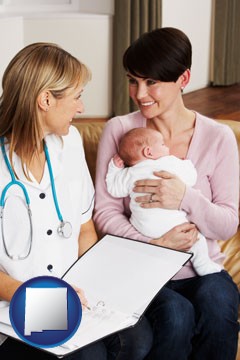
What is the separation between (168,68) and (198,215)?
458mm

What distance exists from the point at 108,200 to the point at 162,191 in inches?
8.1

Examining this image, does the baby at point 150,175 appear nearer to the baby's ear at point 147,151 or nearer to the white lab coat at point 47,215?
the baby's ear at point 147,151

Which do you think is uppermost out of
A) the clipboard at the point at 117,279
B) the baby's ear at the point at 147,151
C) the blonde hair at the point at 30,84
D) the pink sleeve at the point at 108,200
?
the blonde hair at the point at 30,84

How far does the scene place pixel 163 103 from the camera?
2049mm

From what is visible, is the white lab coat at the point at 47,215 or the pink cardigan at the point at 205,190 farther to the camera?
the pink cardigan at the point at 205,190

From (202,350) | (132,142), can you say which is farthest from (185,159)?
(202,350)

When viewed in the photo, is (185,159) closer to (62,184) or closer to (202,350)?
(62,184)

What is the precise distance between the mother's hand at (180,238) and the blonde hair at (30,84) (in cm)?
52

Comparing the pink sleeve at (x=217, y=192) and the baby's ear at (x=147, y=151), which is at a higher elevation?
the baby's ear at (x=147, y=151)

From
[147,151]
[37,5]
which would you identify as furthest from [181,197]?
[37,5]

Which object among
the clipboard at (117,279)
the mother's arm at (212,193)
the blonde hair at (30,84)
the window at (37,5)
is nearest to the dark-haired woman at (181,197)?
the mother's arm at (212,193)

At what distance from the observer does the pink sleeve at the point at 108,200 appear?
205 cm

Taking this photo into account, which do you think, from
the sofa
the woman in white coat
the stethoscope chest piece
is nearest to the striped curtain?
the sofa

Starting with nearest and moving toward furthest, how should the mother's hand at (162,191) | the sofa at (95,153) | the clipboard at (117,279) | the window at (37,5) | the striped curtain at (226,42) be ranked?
the clipboard at (117,279), the mother's hand at (162,191), the sofa at (95,153), the window at (37,5), the striped curtain at (226,42)
